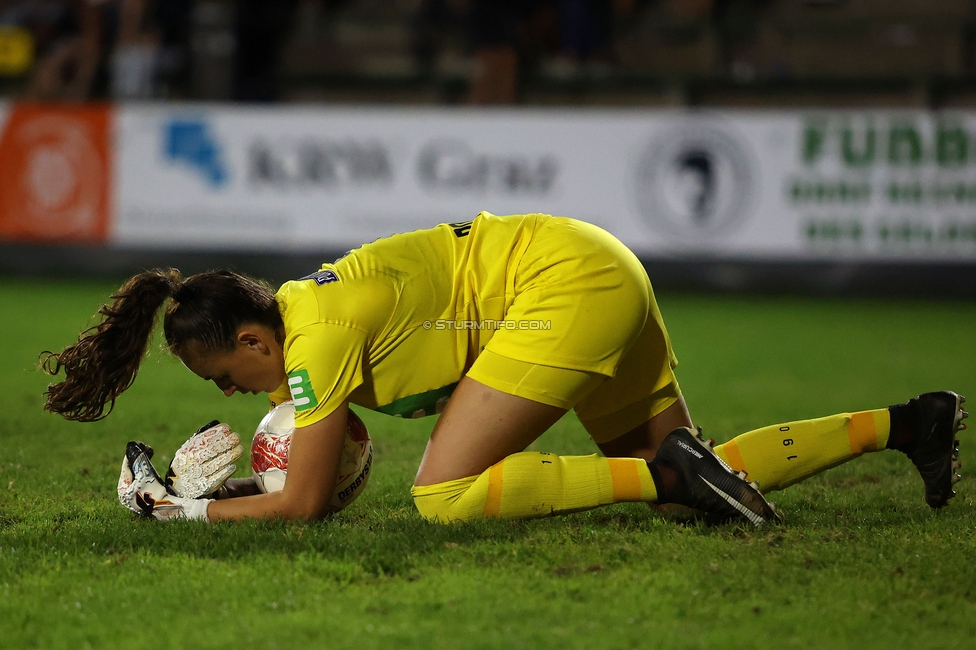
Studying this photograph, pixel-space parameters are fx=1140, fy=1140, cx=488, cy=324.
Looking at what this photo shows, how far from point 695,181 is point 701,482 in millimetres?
9411

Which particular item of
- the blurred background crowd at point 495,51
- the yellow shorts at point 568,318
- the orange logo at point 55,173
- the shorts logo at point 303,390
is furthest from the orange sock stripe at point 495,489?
the orange logo at point 55,173

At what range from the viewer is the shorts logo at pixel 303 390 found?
12.0ft

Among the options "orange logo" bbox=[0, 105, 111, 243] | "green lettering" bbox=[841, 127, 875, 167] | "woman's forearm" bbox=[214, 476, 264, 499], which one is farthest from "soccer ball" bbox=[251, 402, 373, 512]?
"orange logo" bbox=[0, 105, 111, 243]

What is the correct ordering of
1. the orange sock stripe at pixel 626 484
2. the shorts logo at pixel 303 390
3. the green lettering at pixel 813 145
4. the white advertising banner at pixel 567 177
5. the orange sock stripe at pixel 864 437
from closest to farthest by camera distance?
the shorts logo at pixel 303 390
the orange sock stripe at pixel 626 484
the orange sock stripe at pixel 864 437
the white advertising banner at pixel 567 177
the green lettering at pixel 813 145

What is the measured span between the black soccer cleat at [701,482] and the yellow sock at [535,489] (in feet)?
0.19

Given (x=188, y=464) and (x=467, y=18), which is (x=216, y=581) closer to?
(x=188, y=464)

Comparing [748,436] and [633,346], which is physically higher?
[633,346]

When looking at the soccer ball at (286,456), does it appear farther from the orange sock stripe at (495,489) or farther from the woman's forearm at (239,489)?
the orange sock stripe at (495,489)

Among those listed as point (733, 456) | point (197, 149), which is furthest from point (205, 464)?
point (197, 149)

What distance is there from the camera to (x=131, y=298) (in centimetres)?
388

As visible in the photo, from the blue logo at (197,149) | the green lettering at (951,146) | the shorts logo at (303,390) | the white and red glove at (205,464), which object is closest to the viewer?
the shorts logo at (303,390)

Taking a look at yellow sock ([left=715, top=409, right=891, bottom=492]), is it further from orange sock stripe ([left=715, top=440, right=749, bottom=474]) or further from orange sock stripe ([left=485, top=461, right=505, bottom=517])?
orange sock stripe ([left=485, top=461, right=505, bottom=517])

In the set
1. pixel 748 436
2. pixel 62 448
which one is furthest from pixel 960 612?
pixel 62 448

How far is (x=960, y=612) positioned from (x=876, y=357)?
21.4 ft
